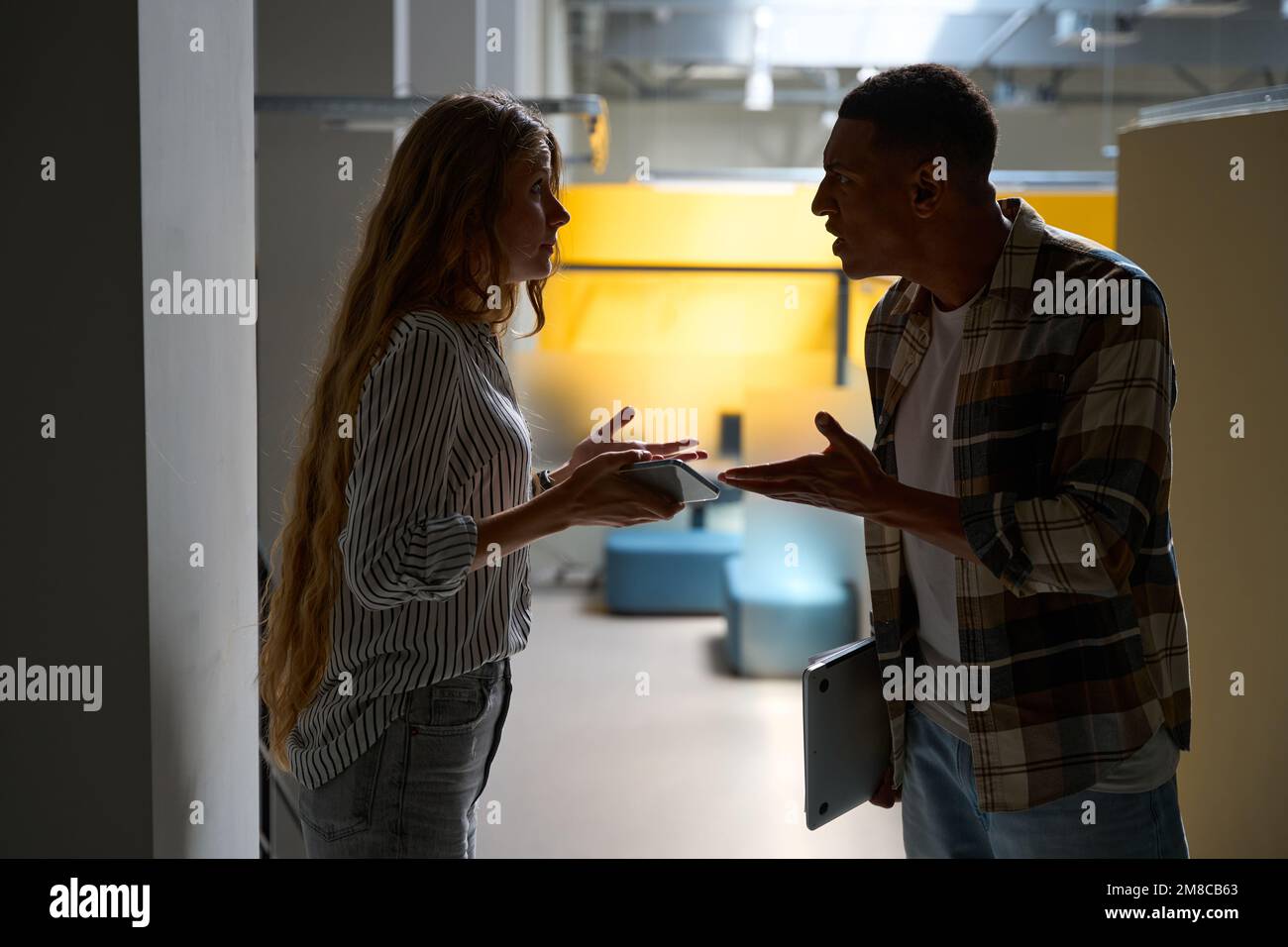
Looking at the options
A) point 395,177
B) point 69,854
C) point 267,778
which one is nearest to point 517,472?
point 395,177

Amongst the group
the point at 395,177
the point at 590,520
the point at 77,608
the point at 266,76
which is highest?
the point at 266,76

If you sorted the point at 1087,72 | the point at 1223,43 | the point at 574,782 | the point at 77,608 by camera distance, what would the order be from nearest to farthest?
the point at 77,608 → the point at 574,782 → the point at 1223,43 → the point at 1087,72

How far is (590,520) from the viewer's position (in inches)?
59.3

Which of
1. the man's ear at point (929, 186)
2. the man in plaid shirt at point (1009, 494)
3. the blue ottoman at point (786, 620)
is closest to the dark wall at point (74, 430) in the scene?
the man in plaid shirt at point (1009, 494)

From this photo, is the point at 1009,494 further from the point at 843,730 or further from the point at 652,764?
the point at 652,764

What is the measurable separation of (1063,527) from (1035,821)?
41cm

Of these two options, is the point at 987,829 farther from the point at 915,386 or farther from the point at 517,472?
the point at 517,472

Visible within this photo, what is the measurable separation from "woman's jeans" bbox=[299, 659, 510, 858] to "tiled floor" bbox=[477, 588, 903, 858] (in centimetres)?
140

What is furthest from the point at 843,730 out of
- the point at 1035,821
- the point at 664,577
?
the point at 664,577

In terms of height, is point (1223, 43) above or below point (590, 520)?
above

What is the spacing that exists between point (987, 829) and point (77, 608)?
1.26 metres

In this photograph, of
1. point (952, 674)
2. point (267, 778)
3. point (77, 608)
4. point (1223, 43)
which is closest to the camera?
point (77, 608)

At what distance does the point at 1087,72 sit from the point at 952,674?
13.2 metres

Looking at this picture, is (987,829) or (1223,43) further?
(1223,43)
